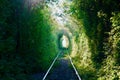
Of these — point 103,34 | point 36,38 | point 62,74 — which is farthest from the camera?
point 36,38

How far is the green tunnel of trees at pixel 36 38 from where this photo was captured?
12125 millimetres

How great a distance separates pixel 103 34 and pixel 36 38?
5781 millimetres

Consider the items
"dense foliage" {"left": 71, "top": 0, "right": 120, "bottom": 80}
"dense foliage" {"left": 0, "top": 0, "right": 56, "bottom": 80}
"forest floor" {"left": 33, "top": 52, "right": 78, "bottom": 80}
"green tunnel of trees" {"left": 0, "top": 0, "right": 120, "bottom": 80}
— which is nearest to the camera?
"dense foliage" {"left": 71, "top": 0, "right": 120, "bottom": 80}

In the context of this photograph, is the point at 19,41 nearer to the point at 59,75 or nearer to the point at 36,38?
the point at 36,38

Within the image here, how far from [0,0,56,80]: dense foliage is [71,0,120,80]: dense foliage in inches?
124

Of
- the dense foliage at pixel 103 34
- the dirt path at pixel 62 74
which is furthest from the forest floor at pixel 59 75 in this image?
the dense foliage at pixel 103 34

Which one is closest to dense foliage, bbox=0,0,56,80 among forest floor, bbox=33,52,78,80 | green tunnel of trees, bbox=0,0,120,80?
green tunnel of trees, bbox=0,0,120,80

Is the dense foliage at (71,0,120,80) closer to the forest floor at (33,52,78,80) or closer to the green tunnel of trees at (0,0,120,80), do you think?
the green tunnel of trees at (0,0,120,80)

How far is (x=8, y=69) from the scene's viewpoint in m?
12.5

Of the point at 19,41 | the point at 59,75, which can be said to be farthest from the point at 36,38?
the point at 59,75

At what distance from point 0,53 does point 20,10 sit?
4253 mm

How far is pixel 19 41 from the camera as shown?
54.0ft

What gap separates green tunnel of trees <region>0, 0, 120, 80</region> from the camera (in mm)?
12125

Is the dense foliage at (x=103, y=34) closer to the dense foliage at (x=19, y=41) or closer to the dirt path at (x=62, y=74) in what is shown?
the dirt path at (x=62, y=74)
